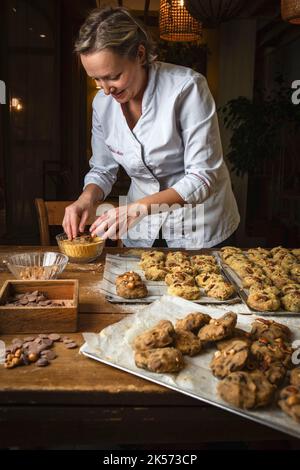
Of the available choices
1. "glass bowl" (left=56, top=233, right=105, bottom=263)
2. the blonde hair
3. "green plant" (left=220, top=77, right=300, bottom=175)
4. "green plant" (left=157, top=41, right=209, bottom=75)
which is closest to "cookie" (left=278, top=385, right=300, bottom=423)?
"glass bowl" (left=56, top=233, right=105, bottom=263)

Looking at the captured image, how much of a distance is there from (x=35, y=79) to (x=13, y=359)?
16.3 ft

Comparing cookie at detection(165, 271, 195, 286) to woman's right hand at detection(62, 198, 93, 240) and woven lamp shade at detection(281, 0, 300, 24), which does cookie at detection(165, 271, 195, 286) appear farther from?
woven lamp shade at detection(281, 0, 300, 24)

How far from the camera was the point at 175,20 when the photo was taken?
4.86 metres

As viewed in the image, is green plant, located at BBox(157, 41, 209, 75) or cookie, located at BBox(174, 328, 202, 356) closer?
cookie, located at BBox(174, 328, 202, 356)

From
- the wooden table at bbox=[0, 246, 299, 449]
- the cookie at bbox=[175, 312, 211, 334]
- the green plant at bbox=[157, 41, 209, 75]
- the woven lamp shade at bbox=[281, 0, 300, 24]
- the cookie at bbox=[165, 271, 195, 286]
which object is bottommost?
the wooden table at bbox=[0, 246, 299, 449]

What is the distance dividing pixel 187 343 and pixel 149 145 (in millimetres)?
1210

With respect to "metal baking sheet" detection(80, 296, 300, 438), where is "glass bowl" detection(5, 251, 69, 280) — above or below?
above

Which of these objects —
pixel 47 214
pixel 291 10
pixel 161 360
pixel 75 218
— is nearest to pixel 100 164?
pixel 47 214

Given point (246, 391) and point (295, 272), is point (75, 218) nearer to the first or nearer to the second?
point (295, 272)

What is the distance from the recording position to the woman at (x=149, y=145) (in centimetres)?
173

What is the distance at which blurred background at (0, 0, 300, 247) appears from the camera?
4.91 meters

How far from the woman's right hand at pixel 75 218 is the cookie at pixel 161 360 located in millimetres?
918

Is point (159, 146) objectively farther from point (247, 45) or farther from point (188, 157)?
point (247, 45)

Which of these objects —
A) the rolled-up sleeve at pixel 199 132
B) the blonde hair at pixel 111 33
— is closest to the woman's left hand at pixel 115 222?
the rolled-up sleeve at pixel 199 132
